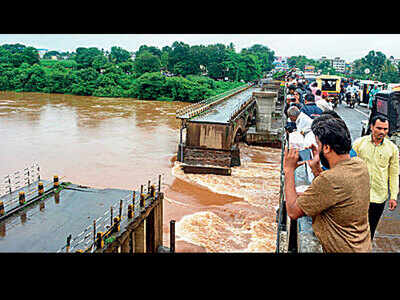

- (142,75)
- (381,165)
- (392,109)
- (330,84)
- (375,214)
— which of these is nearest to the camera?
(375,214)

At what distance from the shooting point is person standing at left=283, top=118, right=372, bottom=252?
78.5 inches

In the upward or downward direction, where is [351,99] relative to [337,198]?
upward

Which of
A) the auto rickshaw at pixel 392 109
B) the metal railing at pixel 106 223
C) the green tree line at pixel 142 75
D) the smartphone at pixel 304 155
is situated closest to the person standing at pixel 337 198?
the smartphone at pixel 304 155

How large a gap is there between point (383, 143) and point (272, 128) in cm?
2969

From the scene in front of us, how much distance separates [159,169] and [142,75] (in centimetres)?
3940

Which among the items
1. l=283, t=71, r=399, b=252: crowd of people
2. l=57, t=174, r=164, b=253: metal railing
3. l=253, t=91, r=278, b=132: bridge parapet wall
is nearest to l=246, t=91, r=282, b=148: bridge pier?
l=253, t=91, r=278, b=132: bridge parapet wall

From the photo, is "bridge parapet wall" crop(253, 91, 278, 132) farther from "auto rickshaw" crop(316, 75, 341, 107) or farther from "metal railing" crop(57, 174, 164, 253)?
"metal railing" crop(57, 174, 164, 253)

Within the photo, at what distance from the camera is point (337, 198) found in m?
1.99

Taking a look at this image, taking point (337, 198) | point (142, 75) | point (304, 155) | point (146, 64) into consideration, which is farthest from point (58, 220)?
point (146, 64)

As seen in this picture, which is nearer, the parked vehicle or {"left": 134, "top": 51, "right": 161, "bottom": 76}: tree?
the parked vehicle

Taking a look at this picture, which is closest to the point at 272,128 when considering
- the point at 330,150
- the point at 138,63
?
the point at 330,150

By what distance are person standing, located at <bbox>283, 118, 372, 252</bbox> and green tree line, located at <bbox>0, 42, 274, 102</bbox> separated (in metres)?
52.3

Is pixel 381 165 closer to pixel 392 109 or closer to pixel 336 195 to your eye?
pixel 336 195
